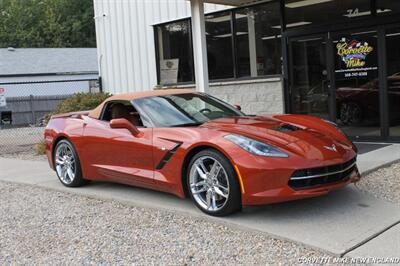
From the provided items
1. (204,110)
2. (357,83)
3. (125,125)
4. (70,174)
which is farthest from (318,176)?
(357,83)

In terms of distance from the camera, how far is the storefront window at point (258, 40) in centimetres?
1193

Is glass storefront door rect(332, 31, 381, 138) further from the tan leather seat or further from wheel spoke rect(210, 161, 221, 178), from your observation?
wheel spoke rect(210, 161, 221, 178)

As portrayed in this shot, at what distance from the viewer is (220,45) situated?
43.2 ft

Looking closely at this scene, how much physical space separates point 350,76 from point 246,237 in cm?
627

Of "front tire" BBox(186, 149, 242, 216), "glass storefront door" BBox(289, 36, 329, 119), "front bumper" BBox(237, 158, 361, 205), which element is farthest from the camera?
"glass storefront door" BBox(289, 36, 329, 119)

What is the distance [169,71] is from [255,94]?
3.18 m

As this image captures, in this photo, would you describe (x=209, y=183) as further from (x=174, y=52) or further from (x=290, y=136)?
(x=174, y=52)

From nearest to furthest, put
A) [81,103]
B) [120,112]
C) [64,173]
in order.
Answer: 1. [120,112]
2. [64,173]
3. [81,103]

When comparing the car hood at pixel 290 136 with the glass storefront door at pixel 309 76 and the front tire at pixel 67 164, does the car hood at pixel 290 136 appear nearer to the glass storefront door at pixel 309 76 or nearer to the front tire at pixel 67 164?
the front tire at pixel 67 164

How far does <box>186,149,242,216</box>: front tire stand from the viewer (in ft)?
17.5

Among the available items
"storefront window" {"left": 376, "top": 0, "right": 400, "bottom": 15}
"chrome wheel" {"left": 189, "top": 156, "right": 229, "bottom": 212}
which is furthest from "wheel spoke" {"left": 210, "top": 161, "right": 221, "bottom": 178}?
"storefront window" {"left": 376, "top": 0, "right": 400, "bottom": 15}

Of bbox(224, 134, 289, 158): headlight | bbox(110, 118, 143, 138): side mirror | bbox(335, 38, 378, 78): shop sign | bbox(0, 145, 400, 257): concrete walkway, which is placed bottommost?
bbox(0, 145, 400, 257): concrete walkway

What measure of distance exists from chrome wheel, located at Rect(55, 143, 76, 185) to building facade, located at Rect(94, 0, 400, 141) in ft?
17.5

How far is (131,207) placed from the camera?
6457 millimetres
